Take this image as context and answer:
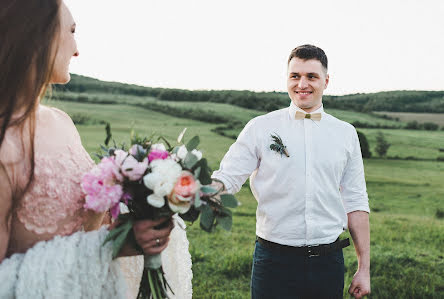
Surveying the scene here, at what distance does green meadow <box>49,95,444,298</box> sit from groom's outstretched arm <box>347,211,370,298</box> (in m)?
1.42

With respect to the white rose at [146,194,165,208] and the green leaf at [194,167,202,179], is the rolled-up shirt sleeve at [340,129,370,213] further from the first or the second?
the white rose at [146,194,165,208]

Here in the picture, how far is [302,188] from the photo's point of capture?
285cm

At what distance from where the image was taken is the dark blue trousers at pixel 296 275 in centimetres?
Result: 281

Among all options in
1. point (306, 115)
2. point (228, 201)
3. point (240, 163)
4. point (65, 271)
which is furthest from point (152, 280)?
point (306, 115)

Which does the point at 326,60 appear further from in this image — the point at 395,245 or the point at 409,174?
the point at 409,174

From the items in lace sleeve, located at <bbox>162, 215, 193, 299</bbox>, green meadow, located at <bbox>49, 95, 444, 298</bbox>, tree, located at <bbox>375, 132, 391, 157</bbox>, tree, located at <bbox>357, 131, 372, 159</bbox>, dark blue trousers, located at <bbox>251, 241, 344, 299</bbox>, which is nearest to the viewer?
lace sleeve, located at <bbox>162, 215, 193, 299</bbox>

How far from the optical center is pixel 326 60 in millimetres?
3137

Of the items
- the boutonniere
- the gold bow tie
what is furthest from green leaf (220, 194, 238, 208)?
the gold bow tie

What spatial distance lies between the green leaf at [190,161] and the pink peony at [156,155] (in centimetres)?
9

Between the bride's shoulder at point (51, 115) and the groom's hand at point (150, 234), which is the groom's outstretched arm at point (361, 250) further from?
the bride's shoulder at point (51, 115)

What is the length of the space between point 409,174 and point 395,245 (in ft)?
26.5

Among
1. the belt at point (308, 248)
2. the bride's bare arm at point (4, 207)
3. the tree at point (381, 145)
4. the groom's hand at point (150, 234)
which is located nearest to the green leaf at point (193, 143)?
the groom's hand at point (150, 234)

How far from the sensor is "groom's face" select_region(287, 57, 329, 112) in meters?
3.02

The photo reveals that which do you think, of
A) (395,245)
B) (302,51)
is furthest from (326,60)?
(395,245)
